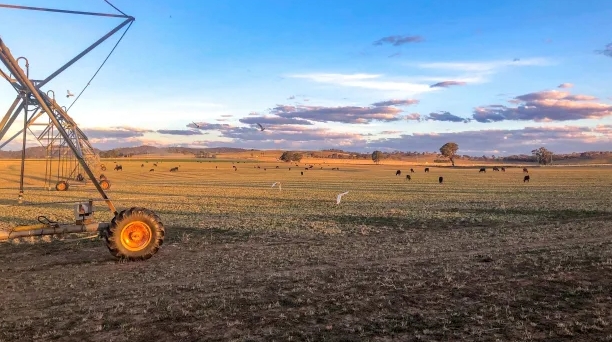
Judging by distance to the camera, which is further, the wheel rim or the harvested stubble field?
the wheel rim

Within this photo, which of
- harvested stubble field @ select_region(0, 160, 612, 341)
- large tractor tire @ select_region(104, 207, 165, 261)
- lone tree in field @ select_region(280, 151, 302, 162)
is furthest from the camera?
lone tree in field @ select_region(280, 151, 302, 162)

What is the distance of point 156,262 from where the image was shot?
41.3 ft

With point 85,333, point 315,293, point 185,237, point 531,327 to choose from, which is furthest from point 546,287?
point 185,237

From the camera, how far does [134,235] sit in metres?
12.4

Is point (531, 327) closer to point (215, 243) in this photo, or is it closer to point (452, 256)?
point (452, 256)

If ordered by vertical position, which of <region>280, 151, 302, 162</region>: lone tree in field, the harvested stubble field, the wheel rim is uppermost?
<region>280, 151, 302, 162</region>: lone tree in field

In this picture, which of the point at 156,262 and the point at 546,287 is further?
the point at 156,262

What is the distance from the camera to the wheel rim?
1215 cm

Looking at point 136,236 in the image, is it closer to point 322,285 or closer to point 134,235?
point 134,235

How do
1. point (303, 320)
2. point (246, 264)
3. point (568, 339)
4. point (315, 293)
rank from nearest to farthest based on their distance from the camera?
point (568, 339) < point (303, 320) < point (315, 293) < point (246, 264)

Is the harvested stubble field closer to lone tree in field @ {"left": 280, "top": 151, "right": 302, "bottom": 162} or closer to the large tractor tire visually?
the large tractor tire

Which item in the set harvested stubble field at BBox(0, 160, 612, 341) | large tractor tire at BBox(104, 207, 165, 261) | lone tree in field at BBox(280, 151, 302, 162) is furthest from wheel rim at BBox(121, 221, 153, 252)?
lone tree in field at BBox(280, 151, 302, 162)

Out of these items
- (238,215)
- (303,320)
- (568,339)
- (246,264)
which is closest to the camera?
(568,339)

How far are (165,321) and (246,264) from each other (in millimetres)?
4662
